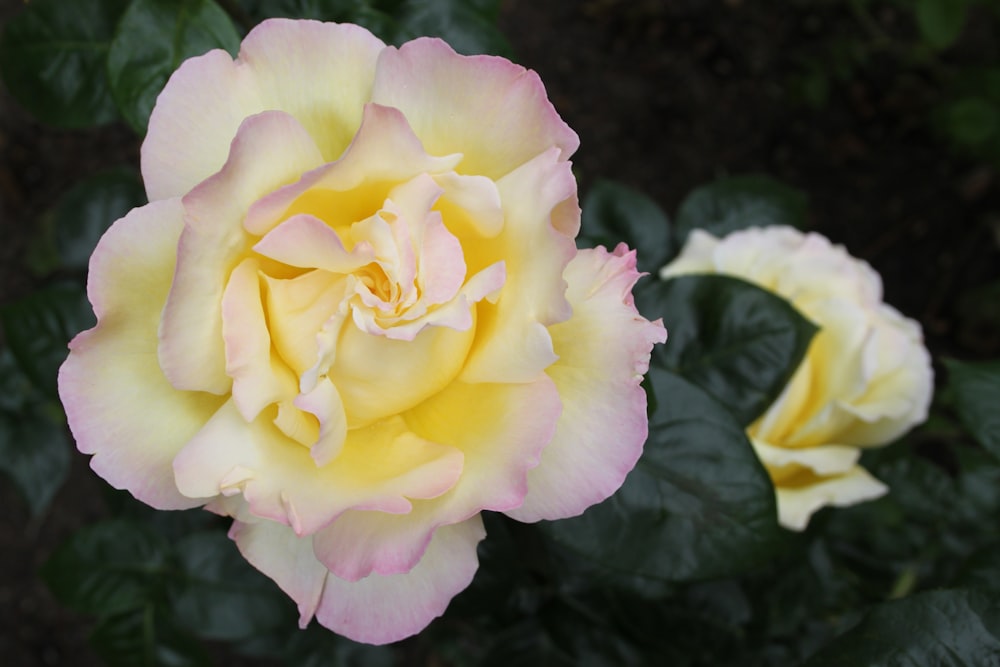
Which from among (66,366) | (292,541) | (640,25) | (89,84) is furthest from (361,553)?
(640,25)

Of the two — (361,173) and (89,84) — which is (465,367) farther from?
(89,84)

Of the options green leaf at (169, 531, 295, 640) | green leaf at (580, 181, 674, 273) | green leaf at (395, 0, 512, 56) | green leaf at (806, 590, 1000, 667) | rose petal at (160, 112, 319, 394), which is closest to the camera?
rose petal at (160, 112, 319, 394)

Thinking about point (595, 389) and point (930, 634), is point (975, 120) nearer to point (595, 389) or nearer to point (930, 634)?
point (930, 634)

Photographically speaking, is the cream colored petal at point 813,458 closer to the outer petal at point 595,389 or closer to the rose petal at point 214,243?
the outer petal at point 595,389

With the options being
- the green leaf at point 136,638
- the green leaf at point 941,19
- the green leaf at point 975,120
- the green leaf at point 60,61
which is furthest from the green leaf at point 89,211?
the green leaf at point 975,120

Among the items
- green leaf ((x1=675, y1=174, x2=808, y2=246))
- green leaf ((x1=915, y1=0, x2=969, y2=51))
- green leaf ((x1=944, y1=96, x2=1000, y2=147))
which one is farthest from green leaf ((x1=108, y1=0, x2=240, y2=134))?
green leaf ((x1=944, y1=96, x2=1000, y2=147))

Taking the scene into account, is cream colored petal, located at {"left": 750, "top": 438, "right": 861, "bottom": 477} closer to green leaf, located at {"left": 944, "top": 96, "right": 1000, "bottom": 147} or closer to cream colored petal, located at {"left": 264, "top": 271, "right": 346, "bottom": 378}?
cream colored petal, located at {"left": 264, "top": 271, "right": 346, "bottom": 378}

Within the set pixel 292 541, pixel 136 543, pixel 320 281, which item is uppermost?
pixel 320 281
